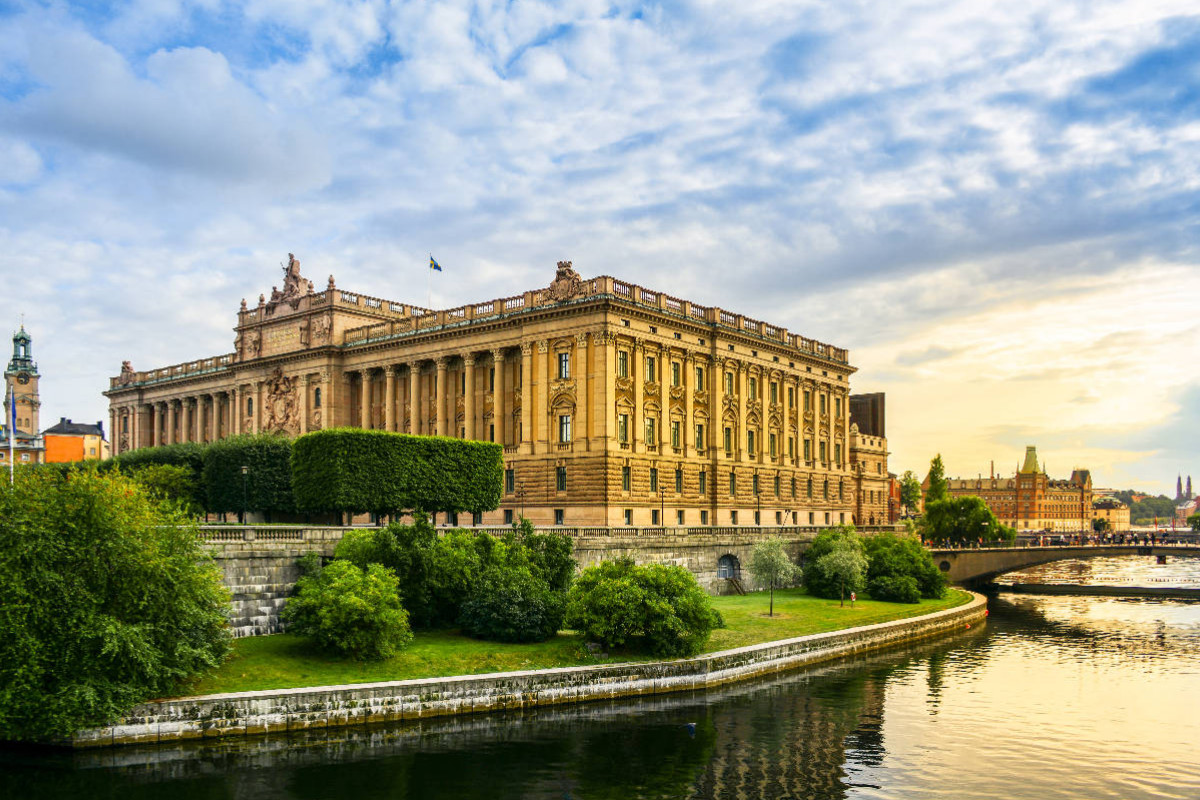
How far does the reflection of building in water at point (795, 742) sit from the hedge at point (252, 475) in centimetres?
4293

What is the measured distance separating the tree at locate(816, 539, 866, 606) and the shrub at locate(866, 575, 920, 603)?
2.35 m

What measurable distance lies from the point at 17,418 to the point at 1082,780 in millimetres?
187562

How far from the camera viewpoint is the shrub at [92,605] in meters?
31.3

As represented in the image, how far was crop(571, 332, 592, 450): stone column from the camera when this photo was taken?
77438 mm

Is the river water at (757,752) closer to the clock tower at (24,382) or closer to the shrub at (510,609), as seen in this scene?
the shrub at (510,609)

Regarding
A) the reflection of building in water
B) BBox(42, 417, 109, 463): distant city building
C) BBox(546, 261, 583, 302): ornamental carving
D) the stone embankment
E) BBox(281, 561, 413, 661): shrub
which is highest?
BBox(546, 261, 583, 302): ornamental carving

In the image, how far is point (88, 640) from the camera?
3234 centimetres

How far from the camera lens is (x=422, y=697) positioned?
122ft

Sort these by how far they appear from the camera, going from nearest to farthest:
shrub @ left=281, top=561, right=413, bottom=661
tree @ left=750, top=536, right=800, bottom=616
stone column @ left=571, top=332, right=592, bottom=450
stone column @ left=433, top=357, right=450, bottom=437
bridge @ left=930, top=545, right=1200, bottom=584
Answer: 1. shrub @ left=281, top=561, right=413, bottom=661
2. tree @ left=750, top=536, right=800, bottom=616
3. stone column @ left=571, top=332, right=592, bottom=450
4. stone column @ left=433, top=357, right=450, bottom=437
5. bridge @ left=930, top=545, right=1200, bottom=584

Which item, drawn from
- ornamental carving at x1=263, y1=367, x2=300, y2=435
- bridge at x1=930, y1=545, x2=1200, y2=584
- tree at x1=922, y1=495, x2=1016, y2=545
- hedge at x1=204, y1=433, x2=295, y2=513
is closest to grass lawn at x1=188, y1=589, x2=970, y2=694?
hedge at x1=204, y1=433, x2=295, y2=513

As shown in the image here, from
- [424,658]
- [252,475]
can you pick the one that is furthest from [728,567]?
A: [252,475]

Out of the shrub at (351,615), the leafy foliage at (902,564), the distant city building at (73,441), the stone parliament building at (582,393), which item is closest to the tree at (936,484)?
the stone parliament building at (582,393)

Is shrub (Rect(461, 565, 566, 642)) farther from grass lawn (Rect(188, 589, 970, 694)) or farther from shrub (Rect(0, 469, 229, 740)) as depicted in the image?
shrub (Rect(0, 469, 229, 740))

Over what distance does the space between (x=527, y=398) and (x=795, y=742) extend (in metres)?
50.2
